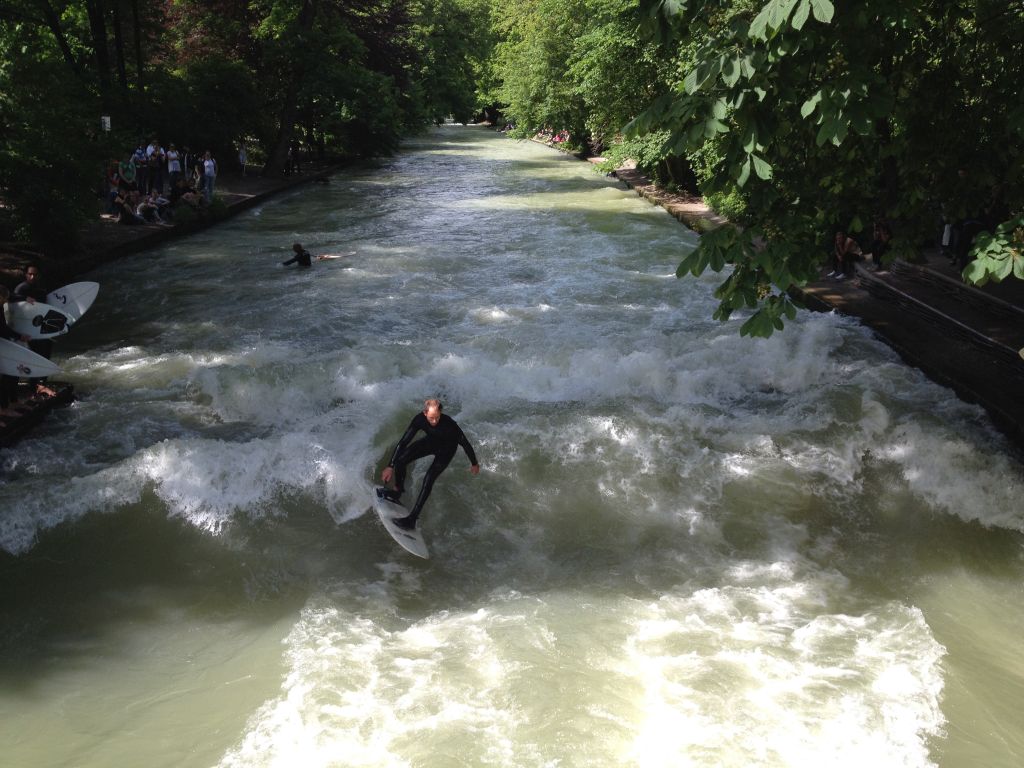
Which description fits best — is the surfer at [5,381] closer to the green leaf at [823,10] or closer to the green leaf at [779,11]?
the green leaf at [779,11]

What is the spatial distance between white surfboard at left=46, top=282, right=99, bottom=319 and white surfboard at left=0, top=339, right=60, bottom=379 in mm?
2720

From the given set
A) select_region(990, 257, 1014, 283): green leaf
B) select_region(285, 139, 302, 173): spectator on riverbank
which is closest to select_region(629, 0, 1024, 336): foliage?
select_region(990, 257, 1014, 283): green leaf

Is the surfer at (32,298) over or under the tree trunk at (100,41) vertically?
under

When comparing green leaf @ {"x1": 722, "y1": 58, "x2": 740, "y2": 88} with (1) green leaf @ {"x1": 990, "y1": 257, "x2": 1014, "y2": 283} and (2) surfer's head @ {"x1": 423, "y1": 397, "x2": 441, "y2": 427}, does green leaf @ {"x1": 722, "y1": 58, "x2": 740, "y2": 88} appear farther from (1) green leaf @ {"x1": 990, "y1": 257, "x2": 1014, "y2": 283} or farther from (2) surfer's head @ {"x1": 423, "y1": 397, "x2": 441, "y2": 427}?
(2) surfer's head @ {"x1": 423, "y1": 397, "x2": 441, "y2": 427}

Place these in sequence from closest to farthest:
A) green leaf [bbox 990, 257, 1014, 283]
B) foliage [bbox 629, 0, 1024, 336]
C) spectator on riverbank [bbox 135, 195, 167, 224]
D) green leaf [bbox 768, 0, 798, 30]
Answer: green leaf [bbox 768, 0, 798, 30]
foliage [bbox 629, 0, 1024, 336]
green leaf [bbox 990, 257, 1014, 283]
spectator on riverbank [bbox 135, 195, 167, 224]

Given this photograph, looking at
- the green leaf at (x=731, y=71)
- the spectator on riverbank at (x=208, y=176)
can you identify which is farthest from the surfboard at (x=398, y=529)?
the spectator on riverbank at (x=208, y=176)

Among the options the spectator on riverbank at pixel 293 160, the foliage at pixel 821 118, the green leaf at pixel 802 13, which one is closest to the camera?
the green leaf at pixel 802 13

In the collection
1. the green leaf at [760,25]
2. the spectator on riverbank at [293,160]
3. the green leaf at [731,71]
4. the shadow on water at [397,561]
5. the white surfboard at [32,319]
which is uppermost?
the green leaf at [760,25]

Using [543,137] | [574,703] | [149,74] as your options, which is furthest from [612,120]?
[543,137]

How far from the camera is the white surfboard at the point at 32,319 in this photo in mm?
10242

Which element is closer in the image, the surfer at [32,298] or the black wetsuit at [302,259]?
the surfer at [32,298]

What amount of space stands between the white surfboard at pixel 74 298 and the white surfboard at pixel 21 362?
2.72 metres

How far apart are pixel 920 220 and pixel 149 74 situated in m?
25.7

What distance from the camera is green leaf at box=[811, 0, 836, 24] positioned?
389cm
